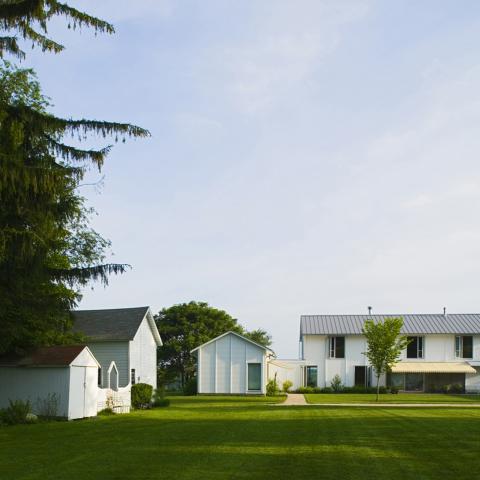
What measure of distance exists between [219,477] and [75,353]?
15545mm

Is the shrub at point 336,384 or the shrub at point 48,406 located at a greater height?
the shrub at point 48,406

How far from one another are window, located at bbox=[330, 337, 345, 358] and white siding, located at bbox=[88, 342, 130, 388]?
909 inches

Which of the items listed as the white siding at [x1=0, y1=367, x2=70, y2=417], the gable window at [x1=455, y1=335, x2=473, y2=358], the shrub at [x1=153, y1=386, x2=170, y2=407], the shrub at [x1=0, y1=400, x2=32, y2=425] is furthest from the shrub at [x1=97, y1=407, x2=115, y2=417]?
the gable window at [x1=455, y1=335, x2=473, y2=358]

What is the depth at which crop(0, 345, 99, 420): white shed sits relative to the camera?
25.1m

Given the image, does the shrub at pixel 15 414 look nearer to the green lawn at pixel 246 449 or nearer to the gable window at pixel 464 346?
the green lawn at pixel 246 449

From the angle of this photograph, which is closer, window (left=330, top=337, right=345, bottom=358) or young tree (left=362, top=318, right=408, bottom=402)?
young tree (left=362, top=318, right=408, bottom=402)

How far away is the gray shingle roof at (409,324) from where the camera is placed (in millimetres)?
55938

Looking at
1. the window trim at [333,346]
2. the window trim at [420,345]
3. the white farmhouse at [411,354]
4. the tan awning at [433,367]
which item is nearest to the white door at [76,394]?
the white farmhouse at [411,354]

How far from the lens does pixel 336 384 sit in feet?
177

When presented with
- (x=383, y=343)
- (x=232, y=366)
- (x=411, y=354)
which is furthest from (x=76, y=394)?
(x=411, y=354)

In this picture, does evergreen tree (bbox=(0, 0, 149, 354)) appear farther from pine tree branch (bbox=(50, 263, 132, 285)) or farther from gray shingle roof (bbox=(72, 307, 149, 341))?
gray shingle roof (bbox=(72, 307, 149, 341))

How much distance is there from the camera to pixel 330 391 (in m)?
Result: 53.2

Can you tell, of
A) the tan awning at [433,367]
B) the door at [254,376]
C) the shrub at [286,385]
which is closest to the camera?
the door at [254,376]

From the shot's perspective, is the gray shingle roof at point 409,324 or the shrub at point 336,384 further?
the gray shingle roof at point 409,324
